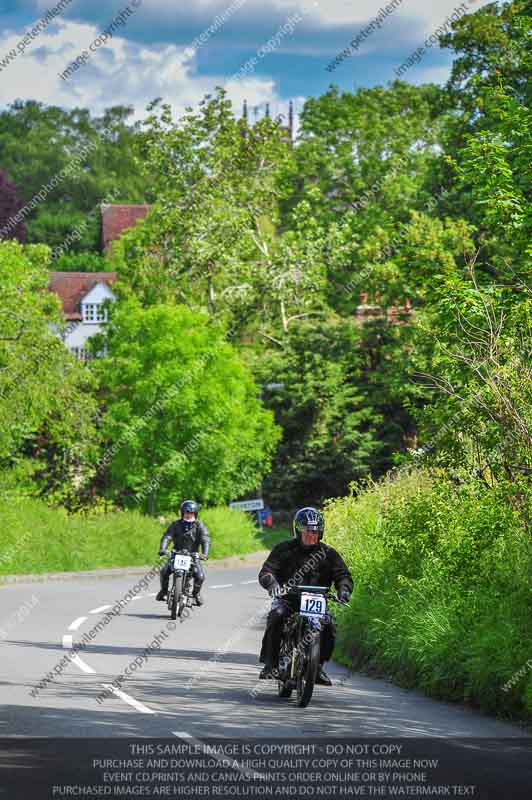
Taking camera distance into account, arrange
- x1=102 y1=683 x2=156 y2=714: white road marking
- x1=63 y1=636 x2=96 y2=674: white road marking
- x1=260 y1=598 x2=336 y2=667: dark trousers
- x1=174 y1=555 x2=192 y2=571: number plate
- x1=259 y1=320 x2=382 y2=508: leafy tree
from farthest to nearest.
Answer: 1. x1=259 y1=320 x2=382 y2=508: leafy tree
2. x1=174 y1=555 x2=192 y2=571: number plate
3. x1=63 y1=636 x2=96 y2=674: white road marking
4. x1=260 y1=598 x2=336 y2=667: dark trousers
5. x1=102 y1=683 x2=156 y2=714: white road marking

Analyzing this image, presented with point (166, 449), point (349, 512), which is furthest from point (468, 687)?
point (166, 449)

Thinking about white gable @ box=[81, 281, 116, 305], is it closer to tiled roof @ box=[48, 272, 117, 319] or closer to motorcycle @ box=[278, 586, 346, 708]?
tiled roof @ box=[48, 272, 117, 319]

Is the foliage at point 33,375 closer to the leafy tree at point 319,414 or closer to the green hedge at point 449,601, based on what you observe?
the leafy tree at point 319,414

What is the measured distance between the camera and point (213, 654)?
62.2 ft

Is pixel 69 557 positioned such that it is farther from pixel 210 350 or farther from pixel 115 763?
pixel 115 763

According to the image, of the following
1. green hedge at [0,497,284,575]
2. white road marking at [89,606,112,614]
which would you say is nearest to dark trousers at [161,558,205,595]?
white road marking at [89,606,112,614]

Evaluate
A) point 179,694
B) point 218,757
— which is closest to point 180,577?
point 179,694

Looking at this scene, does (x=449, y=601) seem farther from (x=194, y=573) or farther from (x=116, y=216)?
(x=116, y=216)

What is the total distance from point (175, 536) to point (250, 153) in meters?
39.7

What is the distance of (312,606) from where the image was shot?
13516 millimetres

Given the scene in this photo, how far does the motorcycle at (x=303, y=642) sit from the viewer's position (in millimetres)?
13266

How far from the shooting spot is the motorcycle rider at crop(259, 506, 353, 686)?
13.9 meters

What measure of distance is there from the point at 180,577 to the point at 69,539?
16556 millimetres

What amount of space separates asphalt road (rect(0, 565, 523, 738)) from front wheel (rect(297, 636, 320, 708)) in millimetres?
112
